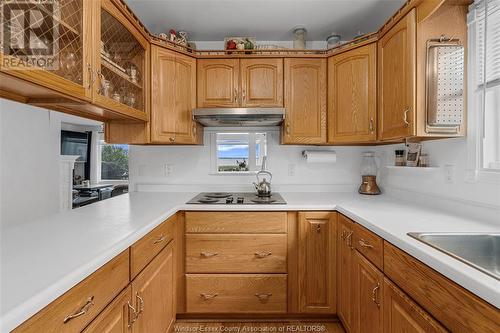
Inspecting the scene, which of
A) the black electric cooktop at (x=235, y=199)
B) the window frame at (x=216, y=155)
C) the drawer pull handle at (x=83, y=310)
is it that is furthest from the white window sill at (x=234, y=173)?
the drawer pull handle at (x=83, y=310)

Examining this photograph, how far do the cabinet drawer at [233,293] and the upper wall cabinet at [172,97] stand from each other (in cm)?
110

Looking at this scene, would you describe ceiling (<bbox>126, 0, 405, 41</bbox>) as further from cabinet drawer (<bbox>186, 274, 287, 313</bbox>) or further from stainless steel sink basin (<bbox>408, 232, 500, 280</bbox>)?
cabinet drawer (<bbox>186, 274, 287, 313</bbox>)

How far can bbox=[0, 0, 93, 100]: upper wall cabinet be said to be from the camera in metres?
0.88

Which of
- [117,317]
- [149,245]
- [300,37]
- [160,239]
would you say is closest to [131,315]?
[117,317]

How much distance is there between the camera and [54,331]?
2.20 feet

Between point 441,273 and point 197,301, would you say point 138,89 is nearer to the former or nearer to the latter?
point 197,301

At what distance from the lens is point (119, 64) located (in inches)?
65.0

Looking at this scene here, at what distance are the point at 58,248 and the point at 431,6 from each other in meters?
2.06

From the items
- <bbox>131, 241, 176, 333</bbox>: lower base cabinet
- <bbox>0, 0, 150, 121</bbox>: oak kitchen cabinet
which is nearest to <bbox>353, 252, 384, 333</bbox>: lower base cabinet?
<bbox>131, 241, 176, 333</bbox>: lower base cabinet

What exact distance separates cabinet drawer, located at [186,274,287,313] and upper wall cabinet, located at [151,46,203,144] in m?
1.10

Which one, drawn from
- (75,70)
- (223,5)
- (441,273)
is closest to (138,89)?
(75,70)

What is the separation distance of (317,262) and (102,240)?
1.43 meters

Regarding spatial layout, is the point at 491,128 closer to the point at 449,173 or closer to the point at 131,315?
the point at 449,173

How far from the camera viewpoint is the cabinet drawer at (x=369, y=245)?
3.99ft
